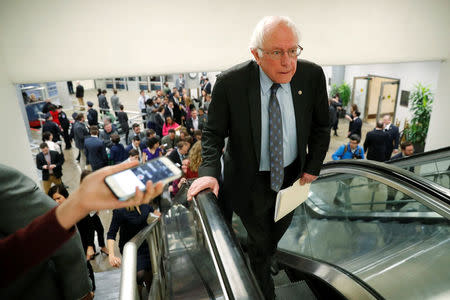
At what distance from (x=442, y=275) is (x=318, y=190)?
9.17 ft

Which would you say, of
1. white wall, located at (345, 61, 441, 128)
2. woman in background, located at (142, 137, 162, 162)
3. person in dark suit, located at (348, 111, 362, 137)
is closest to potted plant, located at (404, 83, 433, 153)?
white wall, located at (345, 61, 441, 128)

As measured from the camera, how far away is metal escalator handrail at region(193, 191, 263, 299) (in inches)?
36.9

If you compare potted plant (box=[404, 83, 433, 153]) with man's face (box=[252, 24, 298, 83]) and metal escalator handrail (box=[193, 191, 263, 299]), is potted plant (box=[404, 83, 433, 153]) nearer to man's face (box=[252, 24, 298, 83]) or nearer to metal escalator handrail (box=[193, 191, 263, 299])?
man's face (box=[252, 24, 298, 83])

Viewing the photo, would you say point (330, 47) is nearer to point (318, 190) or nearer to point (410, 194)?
point (318, 190)

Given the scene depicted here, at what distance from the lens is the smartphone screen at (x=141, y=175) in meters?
0.88

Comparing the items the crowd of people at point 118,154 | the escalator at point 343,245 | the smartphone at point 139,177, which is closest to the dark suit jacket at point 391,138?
the escalator at point 343,245

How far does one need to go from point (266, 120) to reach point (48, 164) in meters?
6.85

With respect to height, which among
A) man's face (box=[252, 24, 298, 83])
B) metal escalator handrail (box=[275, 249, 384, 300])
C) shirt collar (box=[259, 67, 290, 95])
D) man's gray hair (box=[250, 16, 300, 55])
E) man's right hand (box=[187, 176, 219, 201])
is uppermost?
man's gray hair (box=[250, 16, 300, 55])

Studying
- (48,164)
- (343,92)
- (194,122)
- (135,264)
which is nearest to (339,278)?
(135,264)

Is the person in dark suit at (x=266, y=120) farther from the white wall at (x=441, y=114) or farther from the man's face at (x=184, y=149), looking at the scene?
the white wall at (x=441, y=114)

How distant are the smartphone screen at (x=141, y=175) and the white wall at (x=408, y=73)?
37.3 feet

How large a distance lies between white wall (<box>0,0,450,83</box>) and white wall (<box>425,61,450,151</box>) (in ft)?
1.81

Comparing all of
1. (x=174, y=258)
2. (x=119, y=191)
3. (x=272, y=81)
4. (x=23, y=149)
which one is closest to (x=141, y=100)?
(x=23, y=149)

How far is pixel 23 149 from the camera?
4234 millimetres
